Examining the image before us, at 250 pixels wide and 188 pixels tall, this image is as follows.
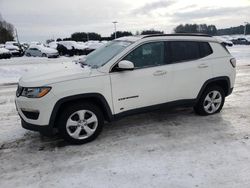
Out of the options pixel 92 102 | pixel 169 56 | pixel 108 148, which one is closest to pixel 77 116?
pixel 92 102

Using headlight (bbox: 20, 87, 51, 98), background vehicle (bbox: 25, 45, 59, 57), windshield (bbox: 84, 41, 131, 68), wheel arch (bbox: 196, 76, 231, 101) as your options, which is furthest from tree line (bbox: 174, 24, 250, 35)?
headlight (bbox: 20, 87, 51, 98)

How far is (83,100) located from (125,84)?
75 centimetres

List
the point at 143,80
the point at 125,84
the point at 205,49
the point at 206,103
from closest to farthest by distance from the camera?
1. the point at 125,84
2. the point at 143,80
3. the point at 205,49
4. the point at 206,103

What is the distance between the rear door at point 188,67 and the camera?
5096 millimetres

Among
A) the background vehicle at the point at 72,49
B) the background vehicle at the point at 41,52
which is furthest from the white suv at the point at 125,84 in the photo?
the background vehicle at the point at 72,49

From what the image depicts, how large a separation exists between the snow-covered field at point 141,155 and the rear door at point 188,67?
2.17ft

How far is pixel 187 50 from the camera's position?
5297 millimetres

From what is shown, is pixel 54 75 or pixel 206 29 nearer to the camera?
pixel 54 75

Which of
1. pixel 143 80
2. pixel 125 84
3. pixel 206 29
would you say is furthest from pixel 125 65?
pixel 206 29

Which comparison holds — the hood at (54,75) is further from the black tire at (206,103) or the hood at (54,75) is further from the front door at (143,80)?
the black tire at (206,103)

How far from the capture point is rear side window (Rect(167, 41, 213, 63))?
5.11 metres

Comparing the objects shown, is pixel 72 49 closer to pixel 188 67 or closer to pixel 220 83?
pixel 220 83

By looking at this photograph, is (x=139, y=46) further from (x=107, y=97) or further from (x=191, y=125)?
(x=191, y=125)

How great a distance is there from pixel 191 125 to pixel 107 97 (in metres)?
1.85
